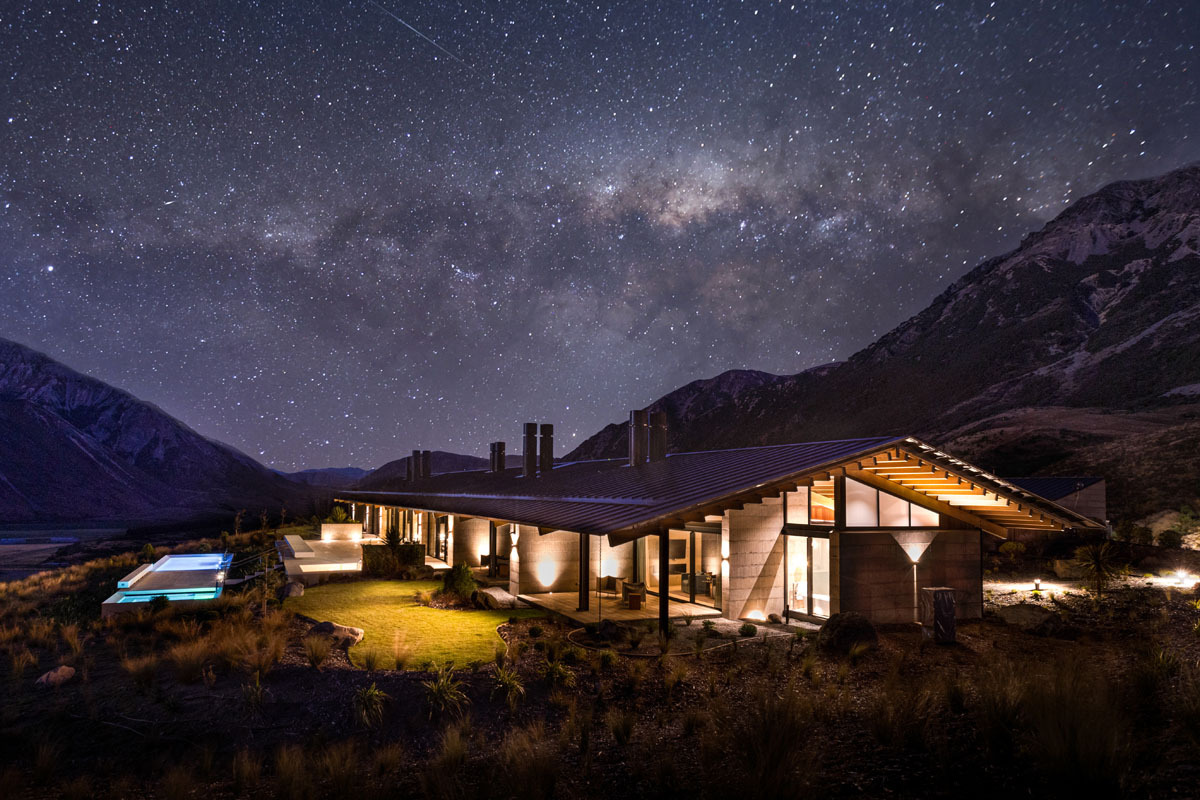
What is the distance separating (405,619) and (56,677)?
21.6 feet

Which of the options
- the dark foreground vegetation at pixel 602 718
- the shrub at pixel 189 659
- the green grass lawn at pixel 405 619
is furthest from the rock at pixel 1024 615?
the shrub at pixel 189 659

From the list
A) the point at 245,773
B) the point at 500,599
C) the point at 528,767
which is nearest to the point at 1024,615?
the point at 500,599

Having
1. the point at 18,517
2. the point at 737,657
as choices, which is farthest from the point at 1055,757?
the point at 18,517

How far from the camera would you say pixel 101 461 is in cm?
13588

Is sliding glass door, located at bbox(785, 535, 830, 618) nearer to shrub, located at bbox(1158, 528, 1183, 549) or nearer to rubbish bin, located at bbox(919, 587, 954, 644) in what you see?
rubbish bin, located at bbox(919, 587, 954, 644)

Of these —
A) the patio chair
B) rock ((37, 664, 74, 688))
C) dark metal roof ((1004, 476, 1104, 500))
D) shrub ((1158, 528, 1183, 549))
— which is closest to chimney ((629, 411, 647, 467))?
the patio chair

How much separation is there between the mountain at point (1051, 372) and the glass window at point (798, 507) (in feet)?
107

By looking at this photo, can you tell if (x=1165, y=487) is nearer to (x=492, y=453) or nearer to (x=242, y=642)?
(x=492, y=453)

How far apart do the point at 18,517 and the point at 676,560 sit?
12467 cm

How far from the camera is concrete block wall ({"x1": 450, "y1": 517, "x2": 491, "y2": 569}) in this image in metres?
25.6

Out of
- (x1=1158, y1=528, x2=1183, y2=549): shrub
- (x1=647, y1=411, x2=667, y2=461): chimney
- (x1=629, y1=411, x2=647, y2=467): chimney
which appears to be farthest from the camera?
(x1=1158, y1=528, x2=1183, y2=549): shrub

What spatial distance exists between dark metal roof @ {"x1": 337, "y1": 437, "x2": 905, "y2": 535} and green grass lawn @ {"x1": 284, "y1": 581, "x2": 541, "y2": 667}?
274 centimetres

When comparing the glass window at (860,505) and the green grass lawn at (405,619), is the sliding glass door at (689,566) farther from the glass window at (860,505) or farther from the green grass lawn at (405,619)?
the green grass lawn at (405,619)

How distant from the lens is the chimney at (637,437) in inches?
953
